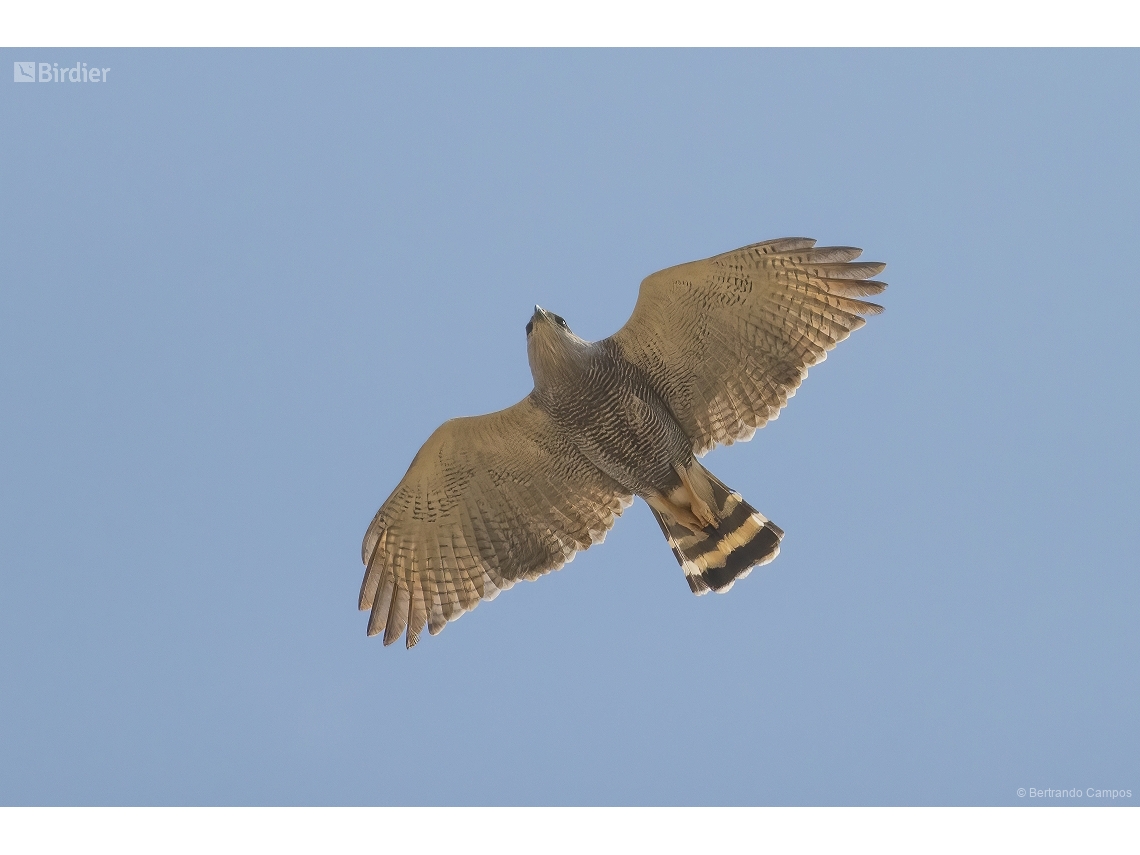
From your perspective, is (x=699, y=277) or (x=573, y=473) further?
(x=573, y=473)

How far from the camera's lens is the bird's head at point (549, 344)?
34.4 feet

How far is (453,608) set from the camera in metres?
11.0

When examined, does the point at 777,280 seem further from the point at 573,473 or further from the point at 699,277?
the point at 573,473

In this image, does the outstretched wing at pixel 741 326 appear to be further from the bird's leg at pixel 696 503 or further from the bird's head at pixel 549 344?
the bird's head at pixel 549 344

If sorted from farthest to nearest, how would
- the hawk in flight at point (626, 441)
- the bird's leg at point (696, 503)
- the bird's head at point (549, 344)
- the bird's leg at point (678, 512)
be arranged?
1. the bird's leg at point (678, 512)
2. the bird's leg at point (696, 503)
3. the hawk in flight at point (626, 441)
4. the bird's head at point (549, 344)

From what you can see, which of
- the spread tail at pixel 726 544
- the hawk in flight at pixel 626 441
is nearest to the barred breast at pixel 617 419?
the hawk in flight at pixel 626 441

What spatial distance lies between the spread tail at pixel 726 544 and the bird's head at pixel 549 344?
1.78 metres

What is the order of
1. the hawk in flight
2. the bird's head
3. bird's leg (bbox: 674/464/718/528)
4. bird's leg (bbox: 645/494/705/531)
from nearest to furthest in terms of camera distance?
the bird's head
the hawk in flight
bird's leg (bbox: 674/464/718/528)
bird's leg (bbox: 645/494/705/531)

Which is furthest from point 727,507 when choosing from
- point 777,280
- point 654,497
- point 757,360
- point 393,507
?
point 393,507

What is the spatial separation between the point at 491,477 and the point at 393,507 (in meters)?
0.96

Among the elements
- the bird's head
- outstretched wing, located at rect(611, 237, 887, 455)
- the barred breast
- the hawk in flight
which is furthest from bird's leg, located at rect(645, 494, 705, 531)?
the bird's head

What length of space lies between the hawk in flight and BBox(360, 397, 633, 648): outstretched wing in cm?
1

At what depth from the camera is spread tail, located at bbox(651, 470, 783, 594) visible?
11.1m

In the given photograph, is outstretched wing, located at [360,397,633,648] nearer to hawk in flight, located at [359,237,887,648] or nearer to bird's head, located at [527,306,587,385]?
hawk in flight, located at [359,237,887,648]
